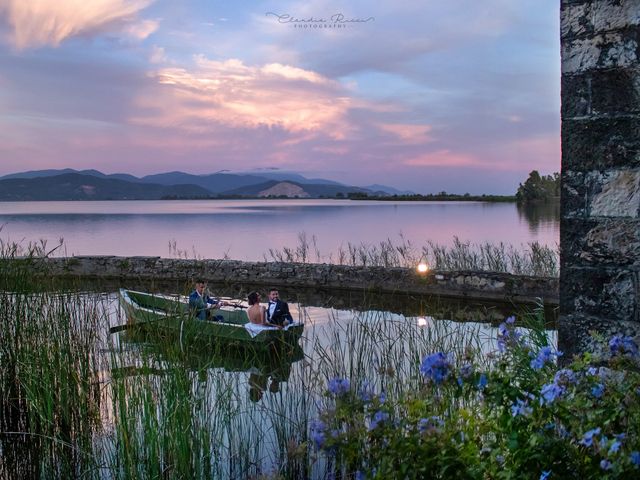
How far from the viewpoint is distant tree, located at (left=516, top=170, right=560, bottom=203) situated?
2908 inches

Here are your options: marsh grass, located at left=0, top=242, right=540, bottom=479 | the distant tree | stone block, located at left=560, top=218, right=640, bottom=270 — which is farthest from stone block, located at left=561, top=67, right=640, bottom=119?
the distant tree

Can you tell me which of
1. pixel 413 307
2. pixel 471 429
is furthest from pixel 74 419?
pixel 413 307

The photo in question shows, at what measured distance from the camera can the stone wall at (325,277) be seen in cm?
1326

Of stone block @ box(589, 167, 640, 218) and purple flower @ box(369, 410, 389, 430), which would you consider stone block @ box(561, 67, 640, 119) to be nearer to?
stone block @ box(589, 167, 640, 218)

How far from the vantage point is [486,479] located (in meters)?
2.29

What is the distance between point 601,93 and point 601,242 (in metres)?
0.71

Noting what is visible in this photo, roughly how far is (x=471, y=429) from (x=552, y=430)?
39 centimetres

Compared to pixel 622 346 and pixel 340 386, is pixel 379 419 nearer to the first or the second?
pixel 340 386

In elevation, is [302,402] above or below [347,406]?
below

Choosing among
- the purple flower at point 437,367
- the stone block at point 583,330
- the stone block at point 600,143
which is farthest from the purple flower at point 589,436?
the stone block at point 600,143

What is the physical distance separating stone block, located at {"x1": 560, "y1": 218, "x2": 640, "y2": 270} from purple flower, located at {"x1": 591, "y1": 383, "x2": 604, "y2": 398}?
2.65 feet

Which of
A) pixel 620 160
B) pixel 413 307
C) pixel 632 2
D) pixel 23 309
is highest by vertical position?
pixel 632 2

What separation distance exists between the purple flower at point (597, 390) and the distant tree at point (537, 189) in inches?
2879

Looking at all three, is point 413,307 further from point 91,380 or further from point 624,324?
point 624,324
